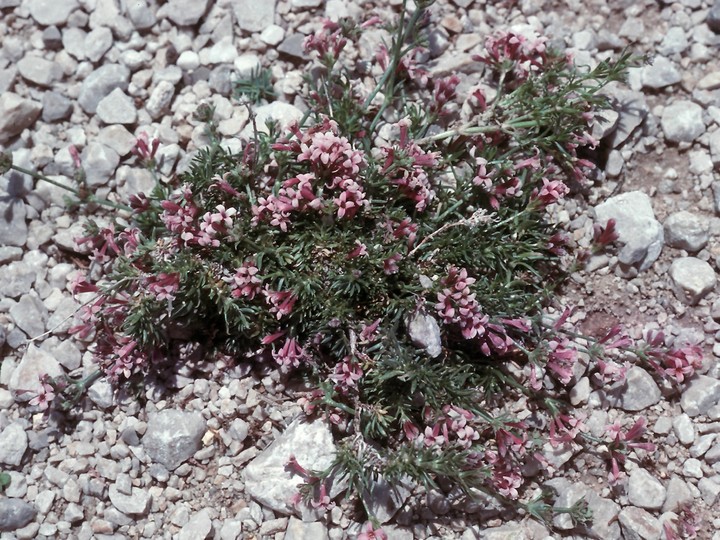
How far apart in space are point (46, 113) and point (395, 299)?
3658 millimetres

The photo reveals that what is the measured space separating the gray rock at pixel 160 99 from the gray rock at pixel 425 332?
9.86ft

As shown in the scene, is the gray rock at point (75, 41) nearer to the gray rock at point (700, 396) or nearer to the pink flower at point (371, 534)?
the pink flower at point (371, 534)

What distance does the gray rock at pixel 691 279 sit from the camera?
6.19m

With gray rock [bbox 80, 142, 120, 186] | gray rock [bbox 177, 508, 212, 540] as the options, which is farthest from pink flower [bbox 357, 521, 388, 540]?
gray rock [bbox 80, 142, 120, 186]

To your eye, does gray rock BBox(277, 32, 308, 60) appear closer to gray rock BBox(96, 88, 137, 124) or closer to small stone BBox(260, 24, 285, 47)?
small stone BBox(260, 24, 285, 47)

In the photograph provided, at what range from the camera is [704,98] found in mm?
6691

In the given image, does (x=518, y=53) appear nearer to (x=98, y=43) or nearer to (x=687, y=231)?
(x=687, y=231)

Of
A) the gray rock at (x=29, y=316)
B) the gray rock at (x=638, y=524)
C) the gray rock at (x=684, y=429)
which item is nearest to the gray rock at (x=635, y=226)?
the gray rock at (x=684, y=429)

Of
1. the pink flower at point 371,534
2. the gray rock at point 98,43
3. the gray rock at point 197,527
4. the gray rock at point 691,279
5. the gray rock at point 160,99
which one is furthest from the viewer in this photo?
the gray rock at point 98,43

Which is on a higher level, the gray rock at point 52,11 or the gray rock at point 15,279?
the gray rock at point 52,11

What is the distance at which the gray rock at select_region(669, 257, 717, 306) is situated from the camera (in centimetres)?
619

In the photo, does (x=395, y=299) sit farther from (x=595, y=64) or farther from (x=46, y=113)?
(x=46, y=113)

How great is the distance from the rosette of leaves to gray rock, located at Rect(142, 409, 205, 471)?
0.47 meters

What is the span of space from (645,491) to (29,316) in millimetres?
5179
